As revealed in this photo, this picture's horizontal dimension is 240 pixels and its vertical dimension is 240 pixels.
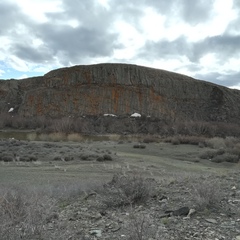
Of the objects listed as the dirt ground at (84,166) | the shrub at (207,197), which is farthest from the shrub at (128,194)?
the dirt ground at (84,166)

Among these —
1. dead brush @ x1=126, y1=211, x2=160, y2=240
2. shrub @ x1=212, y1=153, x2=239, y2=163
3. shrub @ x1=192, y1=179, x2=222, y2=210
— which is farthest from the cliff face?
dead brush @ x1=126, y1=211, x2=160, y2=240

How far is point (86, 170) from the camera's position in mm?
17281

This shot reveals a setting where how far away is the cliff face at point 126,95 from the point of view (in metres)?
68.9

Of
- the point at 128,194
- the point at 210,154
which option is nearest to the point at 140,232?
the point at 128,194

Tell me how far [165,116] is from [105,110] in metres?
12.5

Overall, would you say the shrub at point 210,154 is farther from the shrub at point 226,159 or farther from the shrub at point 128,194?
the shrub at point 128,194

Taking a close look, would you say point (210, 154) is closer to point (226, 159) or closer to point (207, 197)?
point (226, 159)

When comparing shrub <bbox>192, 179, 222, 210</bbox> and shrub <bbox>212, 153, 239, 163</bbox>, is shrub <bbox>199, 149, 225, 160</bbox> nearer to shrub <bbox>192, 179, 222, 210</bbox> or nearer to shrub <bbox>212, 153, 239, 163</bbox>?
shrub <bbox>212, 153, 239, 163</bbox>

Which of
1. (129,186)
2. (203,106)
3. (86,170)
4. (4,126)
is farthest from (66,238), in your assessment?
(203,106)

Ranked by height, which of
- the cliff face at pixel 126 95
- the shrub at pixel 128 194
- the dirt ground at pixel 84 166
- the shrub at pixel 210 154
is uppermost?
the cliff face at pixel 126 95

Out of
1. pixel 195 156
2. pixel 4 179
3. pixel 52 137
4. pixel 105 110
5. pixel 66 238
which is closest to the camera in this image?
pixel 66 238

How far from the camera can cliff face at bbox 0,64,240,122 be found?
6894 centimetres

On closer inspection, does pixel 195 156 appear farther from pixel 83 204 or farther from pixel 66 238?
pixel 66 238

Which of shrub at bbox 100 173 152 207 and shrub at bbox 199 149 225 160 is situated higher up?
shrub at bbox 100 173 152 207
